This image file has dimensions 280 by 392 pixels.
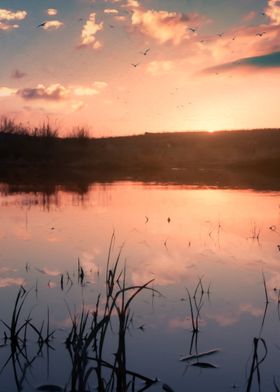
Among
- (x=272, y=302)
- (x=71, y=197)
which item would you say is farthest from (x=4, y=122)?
(x=272, y=302)

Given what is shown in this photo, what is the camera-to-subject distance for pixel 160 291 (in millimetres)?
7449

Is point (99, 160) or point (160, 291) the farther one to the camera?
point (99, 160)

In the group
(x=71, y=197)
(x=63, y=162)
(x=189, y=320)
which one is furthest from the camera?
(x=63, y=162)

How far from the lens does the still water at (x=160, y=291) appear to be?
484 centimetres

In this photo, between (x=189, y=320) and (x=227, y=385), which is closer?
(x=227, y=385)

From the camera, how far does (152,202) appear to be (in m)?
20.1

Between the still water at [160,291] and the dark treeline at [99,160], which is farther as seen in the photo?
the dark treeline at [99,160]

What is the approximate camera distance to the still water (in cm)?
484

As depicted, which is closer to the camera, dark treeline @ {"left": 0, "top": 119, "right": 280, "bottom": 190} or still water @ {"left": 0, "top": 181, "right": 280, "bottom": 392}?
still water @ {"left": 0, "top": 181, "right": 280, "bottom": 392}

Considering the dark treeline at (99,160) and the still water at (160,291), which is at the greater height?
the dark treeline at (99,160)

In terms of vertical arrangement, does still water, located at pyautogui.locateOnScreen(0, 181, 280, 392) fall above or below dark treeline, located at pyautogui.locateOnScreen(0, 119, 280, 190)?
below

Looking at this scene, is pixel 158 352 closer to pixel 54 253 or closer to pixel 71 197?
pixel 54 253

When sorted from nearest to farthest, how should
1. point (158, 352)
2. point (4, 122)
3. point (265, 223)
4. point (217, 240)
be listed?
1. point (158, 352)
2. point (217, 240)
3. point (265, 223)
4. point (4, 122)

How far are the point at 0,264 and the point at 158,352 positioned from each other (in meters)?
4.58
